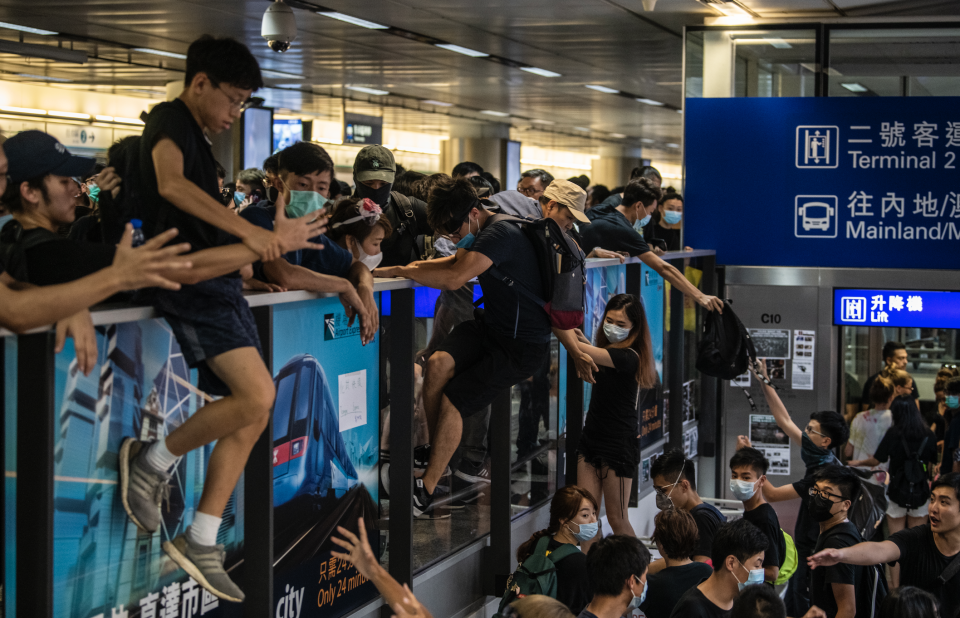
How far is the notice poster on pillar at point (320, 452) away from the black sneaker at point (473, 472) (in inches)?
36.8

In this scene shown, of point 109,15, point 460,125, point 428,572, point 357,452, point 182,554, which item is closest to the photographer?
point 182,554

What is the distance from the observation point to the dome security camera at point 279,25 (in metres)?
7.18

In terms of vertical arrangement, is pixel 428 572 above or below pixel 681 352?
below

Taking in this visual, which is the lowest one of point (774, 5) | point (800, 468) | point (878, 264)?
point (800, 468)

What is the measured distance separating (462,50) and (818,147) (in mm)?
5116

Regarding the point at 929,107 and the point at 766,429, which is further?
the point at 766,429

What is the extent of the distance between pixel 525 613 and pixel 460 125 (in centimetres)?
2159

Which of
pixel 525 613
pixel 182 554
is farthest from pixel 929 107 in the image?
pixel 182 554

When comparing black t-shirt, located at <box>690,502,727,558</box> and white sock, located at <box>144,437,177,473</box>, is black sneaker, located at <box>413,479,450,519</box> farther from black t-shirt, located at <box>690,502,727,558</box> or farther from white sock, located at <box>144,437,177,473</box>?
white sock, located at <box>144,437,177,473</box>

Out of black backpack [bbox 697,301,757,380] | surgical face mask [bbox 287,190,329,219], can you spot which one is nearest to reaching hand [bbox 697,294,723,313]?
black backpack [bbox 697,301,757,380]

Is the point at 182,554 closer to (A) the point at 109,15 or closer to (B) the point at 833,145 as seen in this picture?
(B) the point at 833,145

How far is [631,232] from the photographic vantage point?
6445 mm

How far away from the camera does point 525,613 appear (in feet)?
9.67

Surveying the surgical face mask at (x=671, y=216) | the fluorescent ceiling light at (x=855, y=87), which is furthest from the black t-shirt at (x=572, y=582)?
the fluorescent ceiling light at (x=855, y=87)
